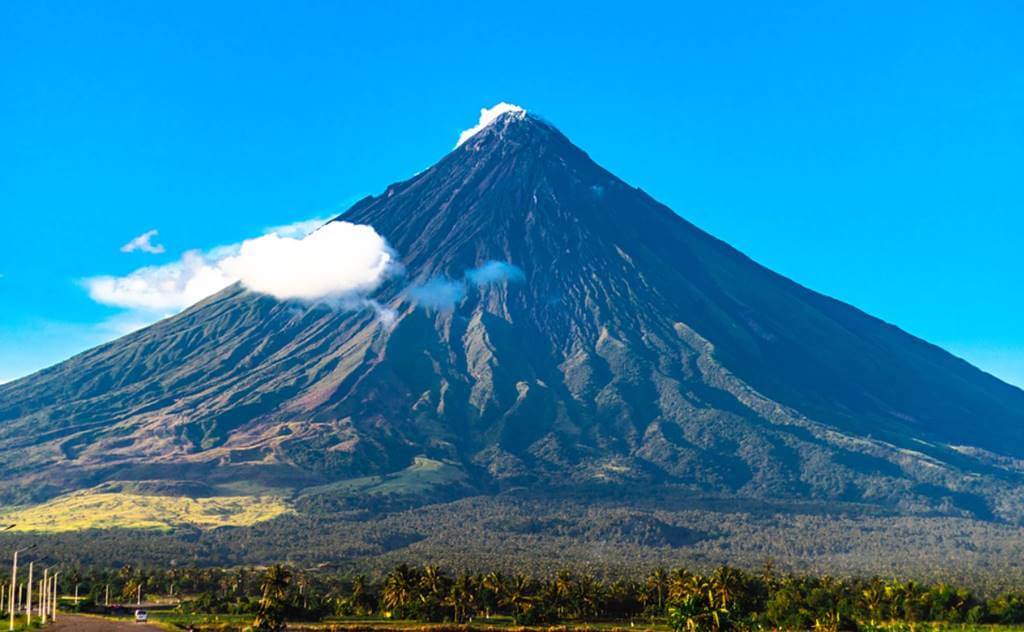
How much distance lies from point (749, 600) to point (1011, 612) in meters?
31.9

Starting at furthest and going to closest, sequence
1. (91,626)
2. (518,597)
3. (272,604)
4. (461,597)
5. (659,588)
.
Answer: (659,588) < (518,597) < (461,597) < (272,604) < (91,626)

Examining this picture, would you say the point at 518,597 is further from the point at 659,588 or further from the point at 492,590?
the point at 659,588

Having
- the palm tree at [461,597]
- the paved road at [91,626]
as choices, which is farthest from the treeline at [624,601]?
the paved road at [91,626]

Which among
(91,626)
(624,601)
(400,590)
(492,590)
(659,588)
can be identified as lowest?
(624,601)

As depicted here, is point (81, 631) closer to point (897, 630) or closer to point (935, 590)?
point (897, 630)

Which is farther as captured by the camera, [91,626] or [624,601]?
[624,601]

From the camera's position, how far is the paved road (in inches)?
3632

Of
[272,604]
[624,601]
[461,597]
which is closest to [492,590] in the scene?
[461,597]

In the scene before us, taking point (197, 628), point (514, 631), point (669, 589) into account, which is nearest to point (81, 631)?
point (197, 628)

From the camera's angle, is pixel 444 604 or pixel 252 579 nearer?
pixel 444 604

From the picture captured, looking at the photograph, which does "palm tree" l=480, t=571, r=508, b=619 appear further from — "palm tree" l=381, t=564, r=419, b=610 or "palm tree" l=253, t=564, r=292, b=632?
"palm tree" l=253, t=564, r=292, b=632

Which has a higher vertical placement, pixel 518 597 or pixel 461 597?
pixel 461 597

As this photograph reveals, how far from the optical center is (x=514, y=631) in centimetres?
12431

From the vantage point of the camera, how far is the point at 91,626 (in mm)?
97125
